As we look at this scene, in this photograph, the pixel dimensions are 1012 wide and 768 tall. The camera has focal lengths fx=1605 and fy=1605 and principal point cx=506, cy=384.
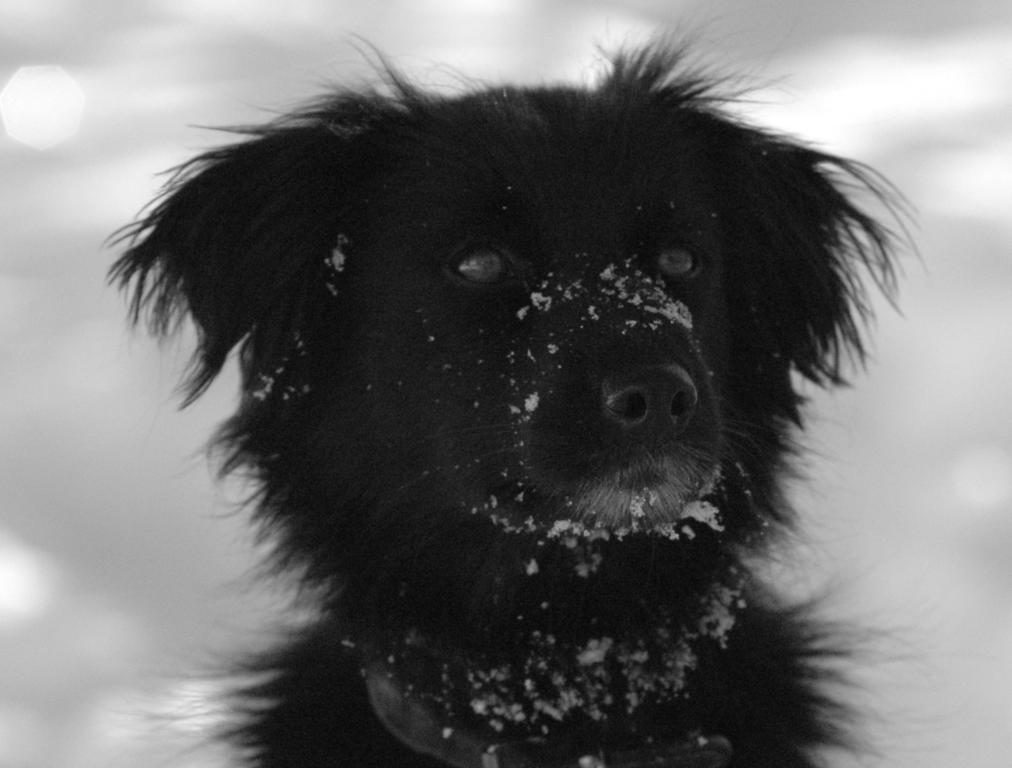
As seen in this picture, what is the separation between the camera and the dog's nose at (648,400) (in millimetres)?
2768

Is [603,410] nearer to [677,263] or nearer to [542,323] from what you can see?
[542,323]

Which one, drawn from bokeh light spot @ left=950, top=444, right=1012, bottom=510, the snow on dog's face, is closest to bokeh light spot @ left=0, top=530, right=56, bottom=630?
the snow on dog's face

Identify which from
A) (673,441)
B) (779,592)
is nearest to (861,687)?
(779,592)

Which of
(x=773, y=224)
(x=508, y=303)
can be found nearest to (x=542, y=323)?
(x=508, y=303)

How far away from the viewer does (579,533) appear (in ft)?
9.92

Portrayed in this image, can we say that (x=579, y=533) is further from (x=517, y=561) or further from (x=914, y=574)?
(x=914, y=574)

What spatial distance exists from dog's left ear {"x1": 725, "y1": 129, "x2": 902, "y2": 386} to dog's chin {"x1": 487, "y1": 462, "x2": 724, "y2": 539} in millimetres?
593

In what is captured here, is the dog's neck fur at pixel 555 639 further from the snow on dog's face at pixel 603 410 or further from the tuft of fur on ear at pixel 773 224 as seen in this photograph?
the tuft of fur on ear at pixel 773 224

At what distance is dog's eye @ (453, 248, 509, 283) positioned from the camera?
306 centimetres

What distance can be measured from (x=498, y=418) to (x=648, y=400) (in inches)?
13.1

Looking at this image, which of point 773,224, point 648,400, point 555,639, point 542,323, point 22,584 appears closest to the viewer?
point 648,400

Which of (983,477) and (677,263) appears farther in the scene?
(983,477)

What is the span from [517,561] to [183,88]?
3130 mm

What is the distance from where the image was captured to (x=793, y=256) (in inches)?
140
